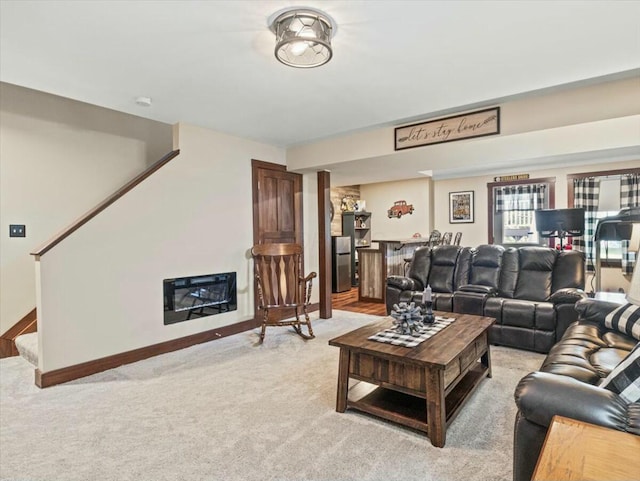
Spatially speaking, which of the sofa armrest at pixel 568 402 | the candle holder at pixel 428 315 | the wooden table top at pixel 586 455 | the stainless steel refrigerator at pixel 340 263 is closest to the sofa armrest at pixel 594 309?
the candle holder at pixel 428 315

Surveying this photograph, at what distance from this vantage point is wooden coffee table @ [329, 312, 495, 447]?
6.50 ft

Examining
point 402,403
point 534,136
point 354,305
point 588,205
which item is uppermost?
point 534,136

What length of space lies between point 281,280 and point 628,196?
5.82 meters

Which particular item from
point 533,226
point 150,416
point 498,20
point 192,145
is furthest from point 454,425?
point 533,226

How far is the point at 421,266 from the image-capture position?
186 inches

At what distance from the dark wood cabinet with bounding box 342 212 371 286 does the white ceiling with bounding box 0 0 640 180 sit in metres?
4.60

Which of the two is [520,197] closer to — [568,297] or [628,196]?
[628,196]

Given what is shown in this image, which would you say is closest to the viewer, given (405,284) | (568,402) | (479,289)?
(568,402)

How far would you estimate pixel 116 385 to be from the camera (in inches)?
111

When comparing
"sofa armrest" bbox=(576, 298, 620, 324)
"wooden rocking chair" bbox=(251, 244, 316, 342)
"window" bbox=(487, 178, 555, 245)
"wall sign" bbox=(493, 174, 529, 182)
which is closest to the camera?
"sofa armrest" bbox=(576, 298, 620, 324)

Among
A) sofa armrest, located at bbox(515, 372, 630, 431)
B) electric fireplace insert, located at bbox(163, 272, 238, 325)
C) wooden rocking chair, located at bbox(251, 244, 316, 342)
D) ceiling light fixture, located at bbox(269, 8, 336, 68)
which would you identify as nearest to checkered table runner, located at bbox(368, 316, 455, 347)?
sofa armrest, located at bbox(515, 372, 630, 431)

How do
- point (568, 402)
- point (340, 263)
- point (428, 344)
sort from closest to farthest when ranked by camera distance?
point (568, 402) < point (428, 344) < point (340, 263)

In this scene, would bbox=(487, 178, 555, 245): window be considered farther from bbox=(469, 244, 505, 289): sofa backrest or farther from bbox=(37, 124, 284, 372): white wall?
bbox=(37, 124, 284, 372): white wall

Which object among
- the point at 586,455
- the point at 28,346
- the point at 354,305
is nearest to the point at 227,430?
the point at 586,455
